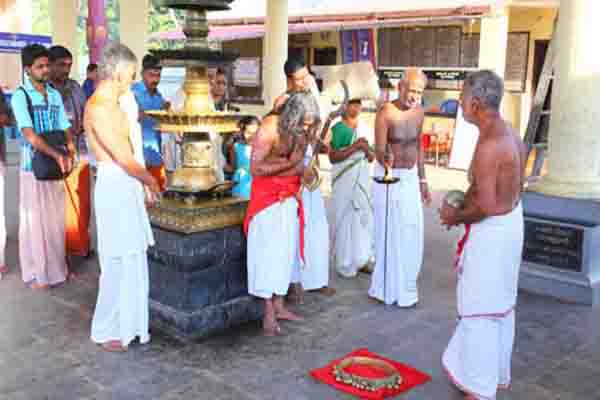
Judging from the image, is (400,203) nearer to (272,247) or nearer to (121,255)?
(272,247)

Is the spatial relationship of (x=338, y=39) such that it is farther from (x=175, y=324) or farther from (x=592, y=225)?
(x=175, y=324)

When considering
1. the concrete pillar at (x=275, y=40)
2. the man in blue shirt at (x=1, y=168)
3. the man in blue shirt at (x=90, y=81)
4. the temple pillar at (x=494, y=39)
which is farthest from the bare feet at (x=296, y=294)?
the concrete pillar at (x=275, y=40)

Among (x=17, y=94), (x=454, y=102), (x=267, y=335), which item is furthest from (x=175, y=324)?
(x=454, y=102)

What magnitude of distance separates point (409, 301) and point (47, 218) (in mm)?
3171

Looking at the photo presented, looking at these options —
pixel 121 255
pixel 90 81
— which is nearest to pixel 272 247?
pixel 121 255

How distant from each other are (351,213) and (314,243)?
3.14ft

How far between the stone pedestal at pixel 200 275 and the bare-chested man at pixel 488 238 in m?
1.65

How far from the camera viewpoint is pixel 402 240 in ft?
17.5

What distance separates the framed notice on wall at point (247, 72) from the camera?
1775 cm

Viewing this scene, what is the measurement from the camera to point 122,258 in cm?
429

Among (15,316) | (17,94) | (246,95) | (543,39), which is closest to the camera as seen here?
(15,316)

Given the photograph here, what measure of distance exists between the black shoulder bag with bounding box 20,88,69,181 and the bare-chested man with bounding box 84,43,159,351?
4.75 feet

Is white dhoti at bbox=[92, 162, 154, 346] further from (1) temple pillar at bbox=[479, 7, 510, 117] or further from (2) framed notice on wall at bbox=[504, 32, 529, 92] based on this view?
(2) framed notice on wall at bbox=[504, 32, 529, 92]

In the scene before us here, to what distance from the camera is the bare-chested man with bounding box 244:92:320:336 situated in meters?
4.43
